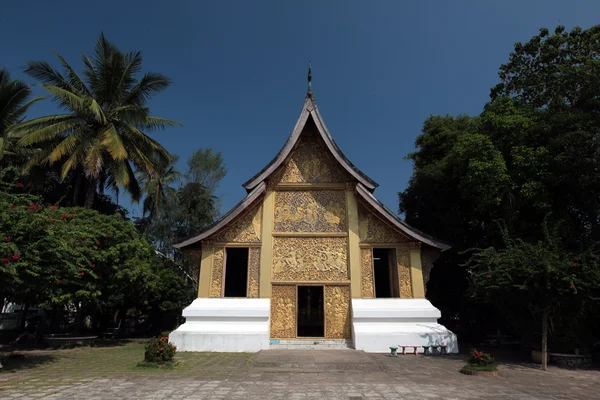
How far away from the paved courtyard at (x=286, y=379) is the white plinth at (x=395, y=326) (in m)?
0.89

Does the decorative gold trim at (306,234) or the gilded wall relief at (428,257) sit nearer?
the gilded wall relief at (428,257)

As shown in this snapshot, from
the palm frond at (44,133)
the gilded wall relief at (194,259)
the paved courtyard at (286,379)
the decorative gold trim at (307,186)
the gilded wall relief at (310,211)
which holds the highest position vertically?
the palm frond at (44,133)

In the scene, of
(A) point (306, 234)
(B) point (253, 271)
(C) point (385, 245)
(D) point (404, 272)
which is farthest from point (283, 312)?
(D) point (404, 272)

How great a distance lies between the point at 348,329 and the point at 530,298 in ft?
16.2

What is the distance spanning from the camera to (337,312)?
11.1 m

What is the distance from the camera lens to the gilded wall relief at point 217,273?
11125mm

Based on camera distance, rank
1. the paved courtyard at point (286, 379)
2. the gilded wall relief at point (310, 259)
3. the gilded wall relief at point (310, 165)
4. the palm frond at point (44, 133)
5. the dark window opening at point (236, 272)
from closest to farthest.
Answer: the paved courtyard at point (286, 379) < the gilded wall relief at point (310, 259) < the gilded wall relief at point (310, 165) < the palm frond at point (44, 133) < the dark window opening at point (236, 272)

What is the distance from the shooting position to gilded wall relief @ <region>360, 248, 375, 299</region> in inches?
436

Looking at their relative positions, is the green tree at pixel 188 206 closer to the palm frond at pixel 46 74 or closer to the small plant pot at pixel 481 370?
the palm frond at pixel 46 74

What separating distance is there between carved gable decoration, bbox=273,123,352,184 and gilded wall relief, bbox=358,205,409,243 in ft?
4.50

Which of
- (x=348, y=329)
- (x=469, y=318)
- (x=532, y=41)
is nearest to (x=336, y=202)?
(x=348, y=329)

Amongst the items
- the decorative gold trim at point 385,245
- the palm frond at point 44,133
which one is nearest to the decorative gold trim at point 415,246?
the decorative gold trim at point 385,245

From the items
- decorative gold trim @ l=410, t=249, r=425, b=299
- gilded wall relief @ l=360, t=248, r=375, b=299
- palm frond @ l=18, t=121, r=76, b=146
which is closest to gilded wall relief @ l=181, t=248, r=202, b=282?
gilded wall relief @ l=360, t=248, r=375, b=299

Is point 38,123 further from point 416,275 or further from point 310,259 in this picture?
point 416,275
